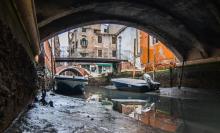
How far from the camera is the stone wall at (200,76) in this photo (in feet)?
60.3

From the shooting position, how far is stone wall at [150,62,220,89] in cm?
1838

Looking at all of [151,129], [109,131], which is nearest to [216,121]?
[151,129]

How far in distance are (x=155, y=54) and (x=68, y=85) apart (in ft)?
40.0

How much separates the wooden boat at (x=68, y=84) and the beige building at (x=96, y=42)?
47.5 metres

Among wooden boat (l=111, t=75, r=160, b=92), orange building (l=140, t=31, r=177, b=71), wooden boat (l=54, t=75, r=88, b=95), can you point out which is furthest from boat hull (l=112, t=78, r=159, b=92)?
wooden boat (l=54, t=75, r=88, b=95)

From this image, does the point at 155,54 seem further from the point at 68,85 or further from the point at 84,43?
the point at 84,43

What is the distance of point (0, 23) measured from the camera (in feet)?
13.7

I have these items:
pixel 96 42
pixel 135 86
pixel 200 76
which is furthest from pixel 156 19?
pixel 96 42

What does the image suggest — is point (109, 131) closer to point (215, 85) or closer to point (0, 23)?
point (0, 23)

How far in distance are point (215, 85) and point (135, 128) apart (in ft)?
39.1

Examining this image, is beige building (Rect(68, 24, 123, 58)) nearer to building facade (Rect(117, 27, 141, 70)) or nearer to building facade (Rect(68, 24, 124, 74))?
building facade (Rect(68, 24, 124, 74))

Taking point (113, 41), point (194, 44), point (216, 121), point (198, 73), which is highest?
point (113, 41)

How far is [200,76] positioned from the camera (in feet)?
66.7

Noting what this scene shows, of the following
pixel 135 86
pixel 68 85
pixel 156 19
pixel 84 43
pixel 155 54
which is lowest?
pixel 135 86
